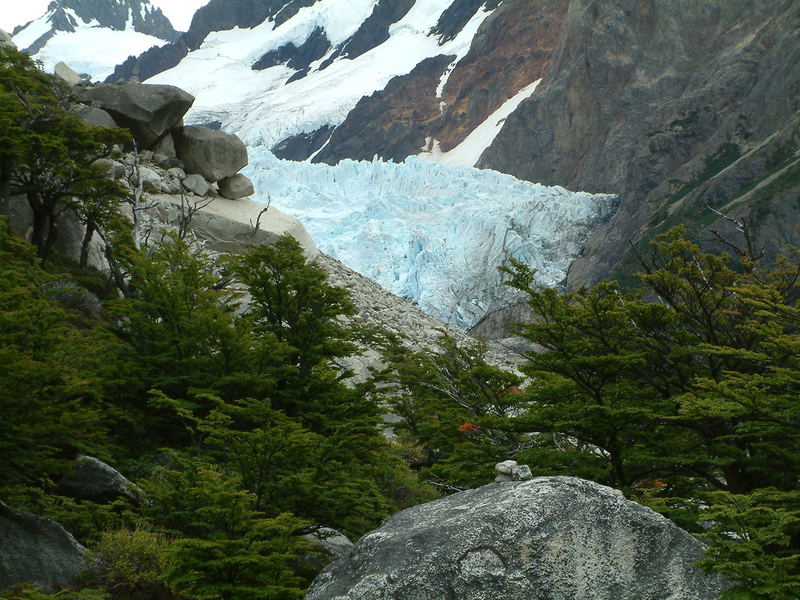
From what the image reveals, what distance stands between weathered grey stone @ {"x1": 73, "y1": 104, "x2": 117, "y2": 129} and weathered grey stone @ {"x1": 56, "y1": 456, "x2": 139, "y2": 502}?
19085 mm

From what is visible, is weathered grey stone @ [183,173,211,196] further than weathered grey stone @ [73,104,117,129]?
Yes

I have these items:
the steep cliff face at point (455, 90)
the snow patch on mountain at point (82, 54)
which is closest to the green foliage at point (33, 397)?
the steep cliff face at point (455, 90)

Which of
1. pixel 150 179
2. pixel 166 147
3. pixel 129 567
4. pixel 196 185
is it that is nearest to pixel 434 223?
pixel 166 147

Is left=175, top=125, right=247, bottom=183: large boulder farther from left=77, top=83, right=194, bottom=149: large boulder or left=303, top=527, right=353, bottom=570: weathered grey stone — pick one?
left=303, top=527, right=353, bottom=570: weathered grey stone

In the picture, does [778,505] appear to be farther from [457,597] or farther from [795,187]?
[795,187]

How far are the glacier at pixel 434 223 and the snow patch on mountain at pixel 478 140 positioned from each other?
5663cm

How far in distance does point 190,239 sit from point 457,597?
21.5 metres

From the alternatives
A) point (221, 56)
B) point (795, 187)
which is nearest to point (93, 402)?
point (795, 187)

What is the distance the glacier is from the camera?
57.2 meters

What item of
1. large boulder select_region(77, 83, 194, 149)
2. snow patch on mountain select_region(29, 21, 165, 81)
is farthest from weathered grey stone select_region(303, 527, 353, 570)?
snow patch on mountain select_region(29, 21, 165, 81)

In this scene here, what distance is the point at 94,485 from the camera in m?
9.34

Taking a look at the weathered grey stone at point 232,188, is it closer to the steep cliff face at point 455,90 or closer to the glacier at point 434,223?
the glacier at point 434,223

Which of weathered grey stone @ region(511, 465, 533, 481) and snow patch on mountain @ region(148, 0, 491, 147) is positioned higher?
snow patch on mountain @ region(148, 0, 491, 147)

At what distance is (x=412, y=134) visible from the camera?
144m
